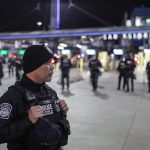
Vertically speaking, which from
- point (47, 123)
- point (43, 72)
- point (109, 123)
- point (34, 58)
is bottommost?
point (109, 123)

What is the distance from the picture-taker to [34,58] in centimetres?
353

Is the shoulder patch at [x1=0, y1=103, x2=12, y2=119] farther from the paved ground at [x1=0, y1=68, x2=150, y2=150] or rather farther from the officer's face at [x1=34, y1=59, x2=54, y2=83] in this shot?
the paved ground at [x1=0, y1=68, x2=150, y2=150]

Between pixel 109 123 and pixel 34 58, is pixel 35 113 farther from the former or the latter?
pixel 109 123

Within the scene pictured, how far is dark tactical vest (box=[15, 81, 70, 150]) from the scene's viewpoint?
10.8ft

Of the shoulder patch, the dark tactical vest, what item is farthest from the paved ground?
the shoulder patch

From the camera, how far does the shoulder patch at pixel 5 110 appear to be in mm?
3344

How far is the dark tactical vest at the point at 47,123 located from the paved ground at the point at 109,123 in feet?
18.2

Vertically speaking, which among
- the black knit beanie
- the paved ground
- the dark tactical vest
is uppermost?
the black knit beanie

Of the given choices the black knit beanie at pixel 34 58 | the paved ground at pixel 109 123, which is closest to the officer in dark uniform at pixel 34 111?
the black knit beanie at pixel 34 58

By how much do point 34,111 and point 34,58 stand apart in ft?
1.46

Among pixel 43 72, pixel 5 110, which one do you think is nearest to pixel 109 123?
pixel 43 72

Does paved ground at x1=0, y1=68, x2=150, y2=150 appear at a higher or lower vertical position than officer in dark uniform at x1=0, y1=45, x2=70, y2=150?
lower

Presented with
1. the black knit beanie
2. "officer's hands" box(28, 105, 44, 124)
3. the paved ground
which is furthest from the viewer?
the paved ground

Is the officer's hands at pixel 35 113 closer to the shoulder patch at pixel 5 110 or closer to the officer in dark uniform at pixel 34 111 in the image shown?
the officer in dark uniform at pixel 34 111
